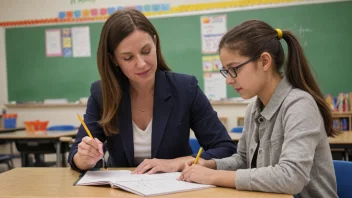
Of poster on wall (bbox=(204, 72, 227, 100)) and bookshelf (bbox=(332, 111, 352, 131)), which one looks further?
poster on wall (bbox=(204, 72, 227, 100))

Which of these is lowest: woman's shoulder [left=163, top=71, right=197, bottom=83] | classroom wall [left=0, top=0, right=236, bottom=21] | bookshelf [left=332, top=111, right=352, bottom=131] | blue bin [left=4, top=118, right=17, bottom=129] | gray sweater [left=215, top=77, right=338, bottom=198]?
blue bin [left=4, top=118, right=17, bottom=129]

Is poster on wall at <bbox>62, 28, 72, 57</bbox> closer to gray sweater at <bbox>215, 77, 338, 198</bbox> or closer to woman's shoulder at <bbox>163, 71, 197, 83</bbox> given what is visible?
woman's shoulder at <bbox>163, 71, 197, 83</bbox>

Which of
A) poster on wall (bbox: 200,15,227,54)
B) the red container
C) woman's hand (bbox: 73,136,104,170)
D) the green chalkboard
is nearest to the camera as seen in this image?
woman's hand (bbox: 73,136,104,170)

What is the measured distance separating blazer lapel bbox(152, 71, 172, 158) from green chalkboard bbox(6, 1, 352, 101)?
283cm

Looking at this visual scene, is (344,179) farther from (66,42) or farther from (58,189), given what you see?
(66,42)

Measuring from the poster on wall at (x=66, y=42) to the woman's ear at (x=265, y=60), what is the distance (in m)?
4.43

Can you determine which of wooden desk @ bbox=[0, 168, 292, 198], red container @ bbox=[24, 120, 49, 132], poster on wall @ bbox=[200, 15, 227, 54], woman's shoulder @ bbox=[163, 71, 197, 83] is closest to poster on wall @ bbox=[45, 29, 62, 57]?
red container @ bbox=[24, 120, 49, 132]

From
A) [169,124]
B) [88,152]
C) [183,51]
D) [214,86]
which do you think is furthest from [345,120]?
[88,152]

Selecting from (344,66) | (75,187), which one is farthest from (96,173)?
(344,66)

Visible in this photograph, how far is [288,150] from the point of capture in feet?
3.22

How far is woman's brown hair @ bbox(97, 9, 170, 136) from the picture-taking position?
4.54 ft

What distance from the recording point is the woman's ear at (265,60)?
1154mm

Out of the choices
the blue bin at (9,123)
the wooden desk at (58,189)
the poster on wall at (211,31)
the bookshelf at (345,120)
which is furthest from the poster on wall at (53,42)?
the wooden desk at (58,189)

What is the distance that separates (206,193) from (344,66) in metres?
4.07
